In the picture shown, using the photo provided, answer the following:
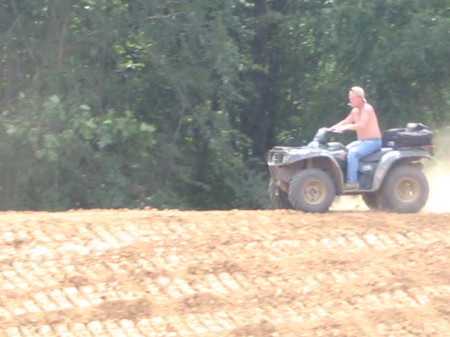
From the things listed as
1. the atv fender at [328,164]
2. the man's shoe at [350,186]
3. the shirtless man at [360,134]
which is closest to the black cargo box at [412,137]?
the shirtless man at [360,134]

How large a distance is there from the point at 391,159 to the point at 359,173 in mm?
457

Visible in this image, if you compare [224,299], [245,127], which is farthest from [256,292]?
[245,127]

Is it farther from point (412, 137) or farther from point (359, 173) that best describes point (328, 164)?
point (412, 137)

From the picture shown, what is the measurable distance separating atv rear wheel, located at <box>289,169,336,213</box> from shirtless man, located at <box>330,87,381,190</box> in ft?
1.10

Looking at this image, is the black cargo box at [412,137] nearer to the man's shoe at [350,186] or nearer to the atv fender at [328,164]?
the man's shoe at [350,186]

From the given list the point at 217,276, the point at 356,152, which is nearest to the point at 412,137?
the point at 356,152

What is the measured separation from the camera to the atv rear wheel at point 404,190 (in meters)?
12.9

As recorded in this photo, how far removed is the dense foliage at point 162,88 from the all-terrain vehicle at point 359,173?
3.98m

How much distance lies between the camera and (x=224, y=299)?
9.87 m

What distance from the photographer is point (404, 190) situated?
516 inches

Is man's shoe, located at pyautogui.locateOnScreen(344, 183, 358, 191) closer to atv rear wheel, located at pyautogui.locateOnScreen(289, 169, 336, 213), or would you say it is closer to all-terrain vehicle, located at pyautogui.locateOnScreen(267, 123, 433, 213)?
all-terrain vehicle, located at pyautogui.locateOnScreen(267, 123, 433, 213)

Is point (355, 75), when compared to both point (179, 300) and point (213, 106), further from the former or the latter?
→ point (179, 300)

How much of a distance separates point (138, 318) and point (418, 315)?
2.97 metres

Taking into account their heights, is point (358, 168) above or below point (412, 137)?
below
